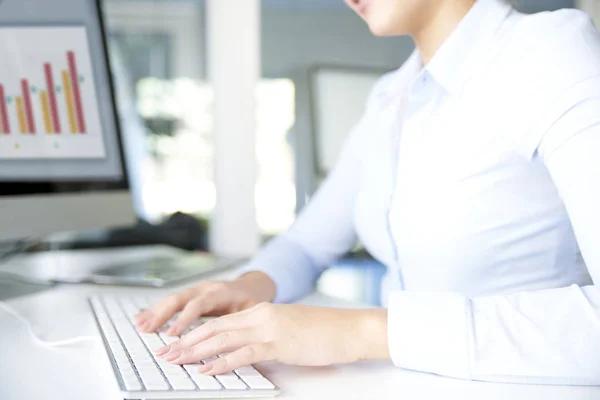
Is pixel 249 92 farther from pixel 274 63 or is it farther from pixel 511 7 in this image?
pixel 511 7

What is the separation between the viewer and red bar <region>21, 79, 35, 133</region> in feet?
3.58

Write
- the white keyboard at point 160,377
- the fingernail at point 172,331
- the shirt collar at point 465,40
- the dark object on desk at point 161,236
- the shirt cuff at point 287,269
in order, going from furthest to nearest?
the dark object on desk at point 161,236 → the shirt cuff at point 287,269 → the shirt collar at point 465,40 → the fingernail at point 172,331 → the white keyboard at point 160,377

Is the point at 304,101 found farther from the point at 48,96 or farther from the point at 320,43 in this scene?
the point at 48,96

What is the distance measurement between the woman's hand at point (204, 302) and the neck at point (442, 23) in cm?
43

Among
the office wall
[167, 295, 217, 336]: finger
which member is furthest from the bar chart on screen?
the office wall

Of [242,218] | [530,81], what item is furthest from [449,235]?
[242,218]

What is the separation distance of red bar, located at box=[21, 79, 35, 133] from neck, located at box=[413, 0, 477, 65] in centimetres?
63

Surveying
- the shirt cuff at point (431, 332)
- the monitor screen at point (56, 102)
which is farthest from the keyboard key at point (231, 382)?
the monitor screen at point (56, 102)

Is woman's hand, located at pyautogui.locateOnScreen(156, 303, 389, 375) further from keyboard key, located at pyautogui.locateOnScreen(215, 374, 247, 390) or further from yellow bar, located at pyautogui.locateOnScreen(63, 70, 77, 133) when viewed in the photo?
yellow bar, located at pyautogui.locateOnScreen(63, 70, 77, 133)

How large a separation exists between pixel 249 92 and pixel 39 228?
0.84m

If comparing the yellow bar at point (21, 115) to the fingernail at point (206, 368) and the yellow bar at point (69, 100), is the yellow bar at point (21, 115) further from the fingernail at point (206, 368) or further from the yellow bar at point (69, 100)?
the fingernail at point (206, 368)

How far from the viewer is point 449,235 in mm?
833

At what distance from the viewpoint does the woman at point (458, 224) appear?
61 centimetres

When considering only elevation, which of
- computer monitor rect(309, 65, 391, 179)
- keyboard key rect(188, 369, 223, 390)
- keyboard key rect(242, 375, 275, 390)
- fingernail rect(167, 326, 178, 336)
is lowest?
computer monitor rect(309, 65, 391, 179)
